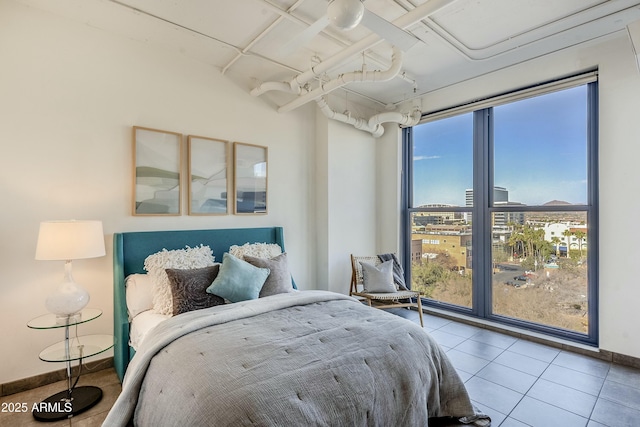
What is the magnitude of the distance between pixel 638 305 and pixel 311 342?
2.93 metres

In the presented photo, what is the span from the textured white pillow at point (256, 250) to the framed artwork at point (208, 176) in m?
0.46

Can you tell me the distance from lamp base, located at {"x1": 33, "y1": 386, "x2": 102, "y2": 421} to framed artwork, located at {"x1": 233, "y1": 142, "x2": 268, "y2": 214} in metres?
1.92

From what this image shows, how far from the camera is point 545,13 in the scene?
2475 millimetres

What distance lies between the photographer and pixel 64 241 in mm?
2141

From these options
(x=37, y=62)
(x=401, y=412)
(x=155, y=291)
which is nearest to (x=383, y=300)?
(x=401, y=412)

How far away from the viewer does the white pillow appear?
97.5 inches

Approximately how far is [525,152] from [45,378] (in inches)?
194

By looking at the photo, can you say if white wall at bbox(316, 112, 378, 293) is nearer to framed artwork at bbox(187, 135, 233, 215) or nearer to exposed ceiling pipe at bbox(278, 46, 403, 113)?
exposed ceiling pipe at bbox(278, 46, 403, 113)

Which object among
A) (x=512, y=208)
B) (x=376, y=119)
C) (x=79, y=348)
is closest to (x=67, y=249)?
(x=79, y=348)

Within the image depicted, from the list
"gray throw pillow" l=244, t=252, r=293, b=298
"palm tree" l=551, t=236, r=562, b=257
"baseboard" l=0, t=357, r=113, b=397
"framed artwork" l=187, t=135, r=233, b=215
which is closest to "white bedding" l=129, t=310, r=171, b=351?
"baseboard" l=0, t=357, r=113, b=397

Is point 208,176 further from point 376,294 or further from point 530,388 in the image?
point 530,388

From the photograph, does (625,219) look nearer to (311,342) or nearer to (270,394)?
(311,342)

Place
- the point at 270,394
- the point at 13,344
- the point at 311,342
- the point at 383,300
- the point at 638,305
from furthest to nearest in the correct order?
the point at 383,300
the point at 638,305
the point at 13,344
the point at 311,342
the point at 270,394

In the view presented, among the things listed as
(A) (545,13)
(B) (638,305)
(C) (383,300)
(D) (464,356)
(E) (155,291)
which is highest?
(A) (545,13)
